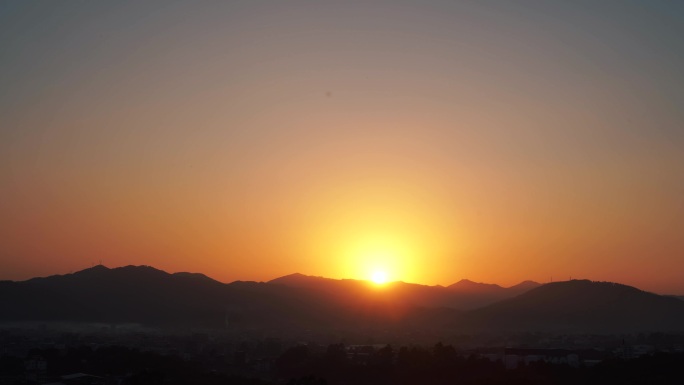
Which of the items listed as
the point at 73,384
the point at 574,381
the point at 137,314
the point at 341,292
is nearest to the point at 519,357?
the point at 574,381

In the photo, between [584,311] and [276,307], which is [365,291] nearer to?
[276,307]

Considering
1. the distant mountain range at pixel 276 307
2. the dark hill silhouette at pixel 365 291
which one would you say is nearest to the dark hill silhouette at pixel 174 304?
the distant mountain range at pixel 276 307

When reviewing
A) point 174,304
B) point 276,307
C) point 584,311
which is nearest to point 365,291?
point 276,307

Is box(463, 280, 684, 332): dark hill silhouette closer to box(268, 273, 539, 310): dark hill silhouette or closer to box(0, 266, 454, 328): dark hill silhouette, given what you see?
box(0, 266, 454, 328): dark hill silhouette

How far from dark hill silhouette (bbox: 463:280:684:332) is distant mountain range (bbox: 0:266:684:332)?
148 mm

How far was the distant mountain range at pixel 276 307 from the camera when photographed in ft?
346

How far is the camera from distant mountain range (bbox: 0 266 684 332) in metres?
106

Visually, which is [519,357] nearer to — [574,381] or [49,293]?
[574,381]

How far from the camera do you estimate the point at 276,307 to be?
12588 cm

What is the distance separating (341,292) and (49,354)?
114 meters

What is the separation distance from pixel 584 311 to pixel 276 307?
48745 mm

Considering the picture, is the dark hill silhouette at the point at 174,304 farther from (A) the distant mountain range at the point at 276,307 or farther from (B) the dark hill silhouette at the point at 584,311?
(B) the dark hill silhouette at the point at 584,311

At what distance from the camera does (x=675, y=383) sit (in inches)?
1229

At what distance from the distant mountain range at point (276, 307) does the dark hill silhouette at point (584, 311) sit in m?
0.15
